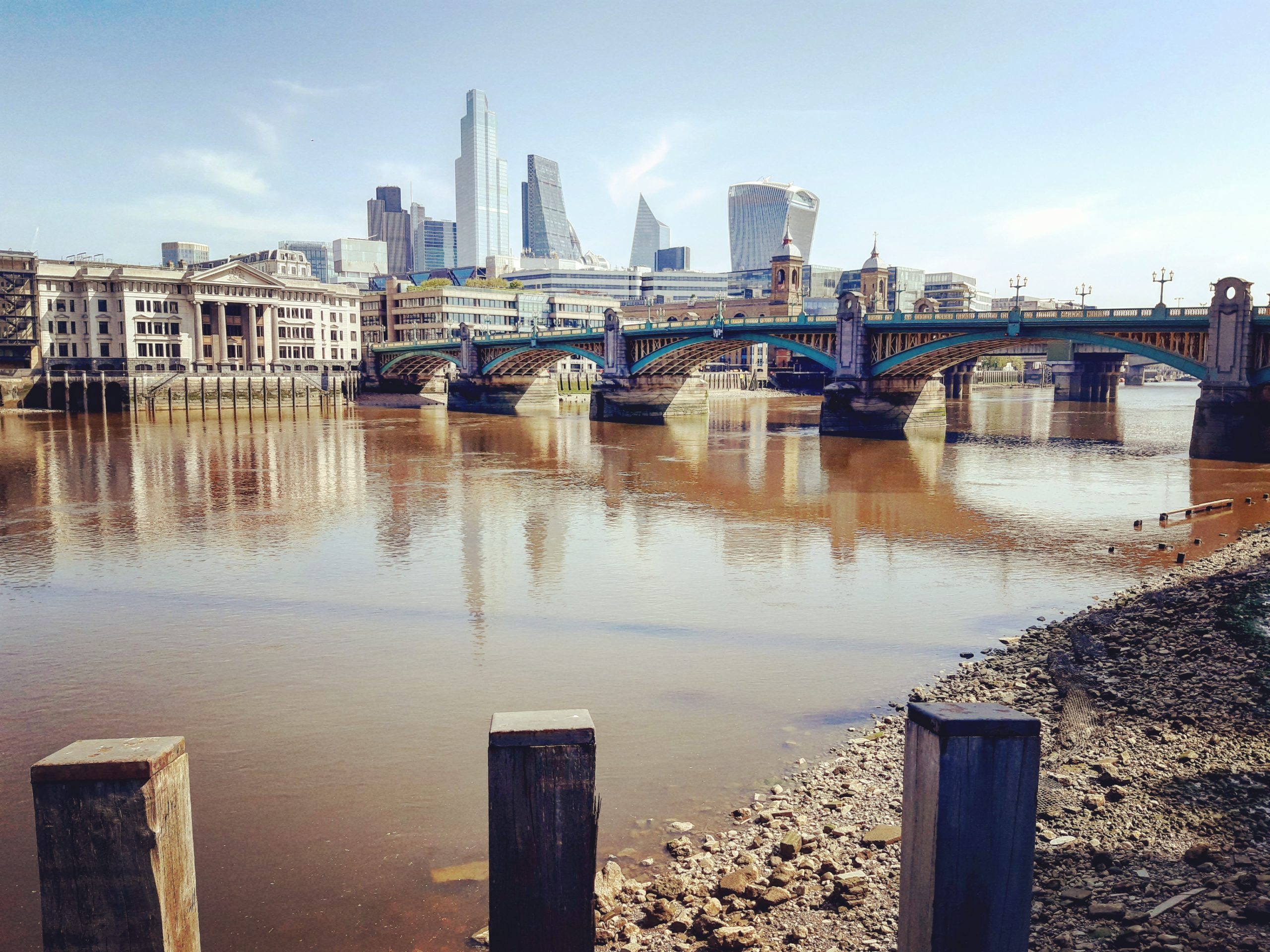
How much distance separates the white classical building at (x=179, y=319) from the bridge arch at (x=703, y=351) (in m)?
42.9

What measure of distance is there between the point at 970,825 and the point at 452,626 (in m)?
12.0

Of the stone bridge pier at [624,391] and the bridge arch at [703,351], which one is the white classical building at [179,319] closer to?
the stone bridge pier at [624,391]

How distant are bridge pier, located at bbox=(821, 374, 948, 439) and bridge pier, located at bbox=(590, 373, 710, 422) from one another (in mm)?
16692

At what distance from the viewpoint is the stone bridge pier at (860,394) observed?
5428 cm

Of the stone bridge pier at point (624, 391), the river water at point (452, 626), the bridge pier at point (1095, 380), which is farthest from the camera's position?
the bridge pier at point (1095, 380)

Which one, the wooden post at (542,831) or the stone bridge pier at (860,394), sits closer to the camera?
the wooden post at (542,831)

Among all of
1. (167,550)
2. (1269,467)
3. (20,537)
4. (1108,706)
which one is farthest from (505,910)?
(1269,467)

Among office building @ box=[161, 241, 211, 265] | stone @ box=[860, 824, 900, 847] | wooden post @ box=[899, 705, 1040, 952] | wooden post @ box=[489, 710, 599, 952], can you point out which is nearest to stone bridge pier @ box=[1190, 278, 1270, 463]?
stone @ box=[860, 824, 900, 847]

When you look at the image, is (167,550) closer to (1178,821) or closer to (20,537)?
(20,537)

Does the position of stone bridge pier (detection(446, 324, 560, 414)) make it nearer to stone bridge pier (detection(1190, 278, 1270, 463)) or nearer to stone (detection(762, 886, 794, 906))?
stone bridge pier (detection(1190, 278, 1270, 463))

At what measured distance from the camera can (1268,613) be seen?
1325 centimetres

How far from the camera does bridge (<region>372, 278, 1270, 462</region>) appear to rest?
40.8 metres

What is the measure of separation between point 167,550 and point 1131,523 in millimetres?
25207

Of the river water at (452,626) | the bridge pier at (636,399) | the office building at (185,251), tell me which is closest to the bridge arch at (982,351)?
the river water at (452,626)
